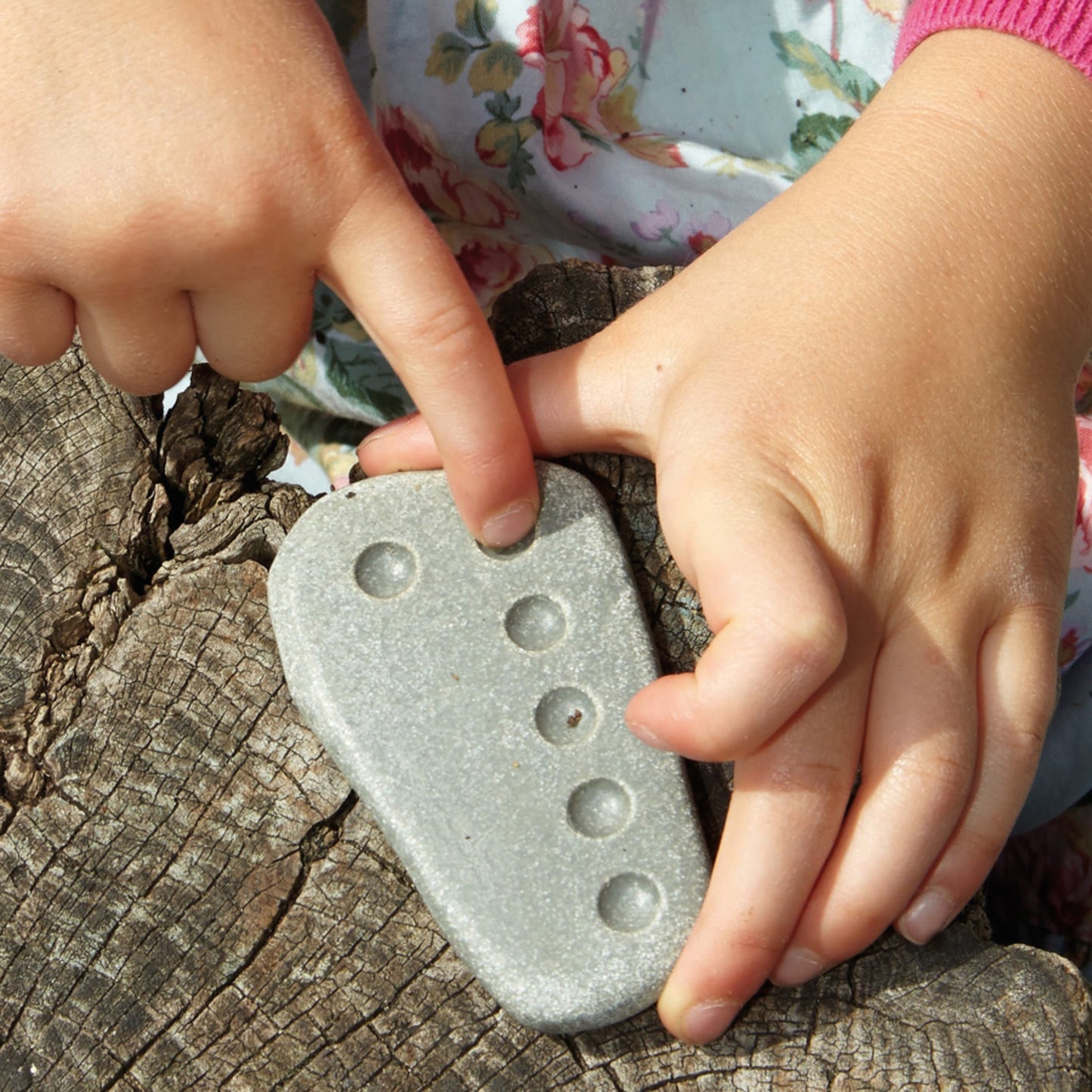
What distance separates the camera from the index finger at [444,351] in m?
0.65

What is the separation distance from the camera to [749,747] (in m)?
0.59

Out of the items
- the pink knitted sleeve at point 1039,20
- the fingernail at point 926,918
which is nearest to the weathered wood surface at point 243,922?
the fingernail at point 926,918

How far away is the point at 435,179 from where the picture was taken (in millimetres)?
1055

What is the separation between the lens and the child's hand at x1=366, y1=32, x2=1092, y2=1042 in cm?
59

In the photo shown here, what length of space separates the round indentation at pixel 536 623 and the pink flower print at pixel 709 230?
0.52m

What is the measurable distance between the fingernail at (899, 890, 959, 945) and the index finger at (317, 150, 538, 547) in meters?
0.33

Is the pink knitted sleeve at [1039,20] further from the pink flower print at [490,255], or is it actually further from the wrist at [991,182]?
the pink flower print at [490,255]

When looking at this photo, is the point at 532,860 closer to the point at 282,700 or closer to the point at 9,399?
the point at 282,700

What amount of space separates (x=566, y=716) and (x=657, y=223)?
592 mm

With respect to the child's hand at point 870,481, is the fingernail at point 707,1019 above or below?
below

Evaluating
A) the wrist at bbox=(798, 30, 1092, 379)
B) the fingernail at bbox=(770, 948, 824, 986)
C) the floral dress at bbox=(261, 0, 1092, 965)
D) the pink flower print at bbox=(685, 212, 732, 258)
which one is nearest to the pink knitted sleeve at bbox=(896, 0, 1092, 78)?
the wrist at bbox=(798, 30, 1092, 379)

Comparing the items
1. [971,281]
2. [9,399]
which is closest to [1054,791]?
[971,281]

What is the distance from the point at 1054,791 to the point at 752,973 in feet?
2.11

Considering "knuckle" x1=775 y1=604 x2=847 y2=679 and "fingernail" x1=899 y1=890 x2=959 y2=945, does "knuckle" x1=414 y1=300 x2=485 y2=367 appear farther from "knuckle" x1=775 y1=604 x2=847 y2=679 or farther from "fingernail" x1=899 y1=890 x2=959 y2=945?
"fingernail" x1=899 y1=890 x2=959 y2=945
